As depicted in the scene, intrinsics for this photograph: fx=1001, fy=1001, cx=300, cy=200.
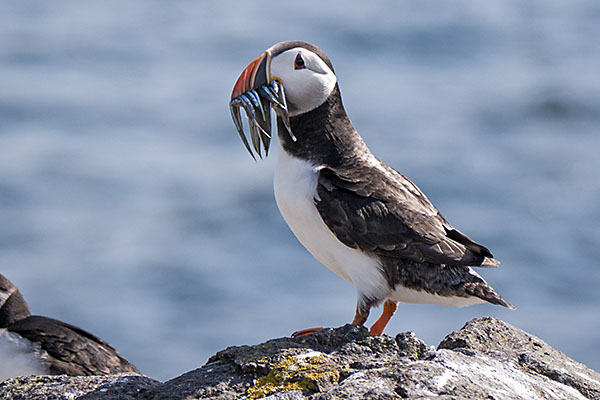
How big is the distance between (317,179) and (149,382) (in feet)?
6.24

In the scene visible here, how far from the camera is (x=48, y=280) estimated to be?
66.9ft

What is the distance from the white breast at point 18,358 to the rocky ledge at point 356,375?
350 centimetres

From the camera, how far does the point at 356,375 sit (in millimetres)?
4227

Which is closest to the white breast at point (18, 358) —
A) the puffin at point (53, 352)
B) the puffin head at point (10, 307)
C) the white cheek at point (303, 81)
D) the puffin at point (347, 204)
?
the puffin at point (53, 352)

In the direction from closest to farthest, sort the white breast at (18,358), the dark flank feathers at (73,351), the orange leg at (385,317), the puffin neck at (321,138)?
the orange leg at (385,317) < the puffin neck at (321,138) < the dark flank feathers at (73,351) < the white breast at (18,358)

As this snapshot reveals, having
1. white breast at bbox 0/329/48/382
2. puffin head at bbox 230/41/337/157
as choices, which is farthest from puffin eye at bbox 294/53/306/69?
white breast at bbox 0/329/48/382

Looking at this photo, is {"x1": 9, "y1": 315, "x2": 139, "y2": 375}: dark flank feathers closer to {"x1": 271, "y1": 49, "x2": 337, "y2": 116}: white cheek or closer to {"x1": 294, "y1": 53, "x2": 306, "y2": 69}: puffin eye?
{"x1": 271, "y1": 49, "x2": 337, "y2": 116}: white cheek

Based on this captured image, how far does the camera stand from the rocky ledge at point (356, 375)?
4.10 metres

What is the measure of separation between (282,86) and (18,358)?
147 inches

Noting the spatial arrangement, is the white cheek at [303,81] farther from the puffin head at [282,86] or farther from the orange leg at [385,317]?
the orange leg at [385,317]

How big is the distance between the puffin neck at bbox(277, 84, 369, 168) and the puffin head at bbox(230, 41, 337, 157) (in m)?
0.05

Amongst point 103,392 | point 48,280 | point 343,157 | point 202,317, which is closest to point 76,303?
point 48,280

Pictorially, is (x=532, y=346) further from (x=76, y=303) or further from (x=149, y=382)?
A: (x=76, y=303)

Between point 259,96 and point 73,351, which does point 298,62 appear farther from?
point 73,351
